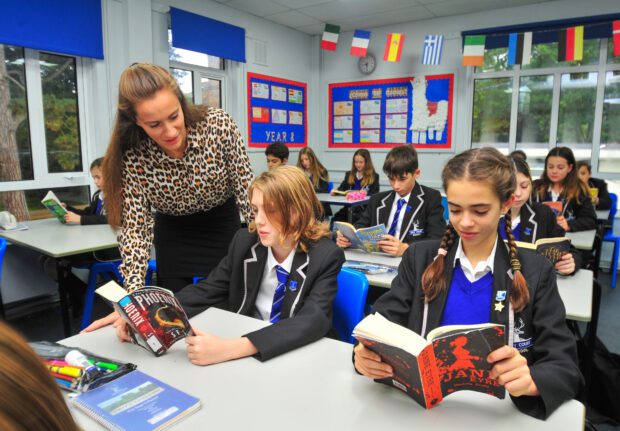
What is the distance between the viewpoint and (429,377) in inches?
33.2

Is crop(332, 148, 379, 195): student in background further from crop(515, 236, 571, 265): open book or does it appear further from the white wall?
crop(515, 236, 571, 265): open book

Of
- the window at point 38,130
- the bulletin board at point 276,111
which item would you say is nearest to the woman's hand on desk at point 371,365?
the window at point 38,130

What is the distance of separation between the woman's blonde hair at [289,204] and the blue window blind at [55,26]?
3.00 m

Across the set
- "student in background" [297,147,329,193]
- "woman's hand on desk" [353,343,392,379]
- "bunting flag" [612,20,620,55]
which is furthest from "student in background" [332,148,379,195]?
"woman's hand on desk" [353,343,392,379]

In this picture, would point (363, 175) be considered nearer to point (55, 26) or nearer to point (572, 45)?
point (572, 45)

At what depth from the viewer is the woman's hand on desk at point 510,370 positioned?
82cm

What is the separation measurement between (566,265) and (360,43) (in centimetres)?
462

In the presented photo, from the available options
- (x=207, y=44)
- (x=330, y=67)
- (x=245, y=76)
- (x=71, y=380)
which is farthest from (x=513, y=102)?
(x=71, y=380)

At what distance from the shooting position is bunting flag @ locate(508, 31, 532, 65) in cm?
484

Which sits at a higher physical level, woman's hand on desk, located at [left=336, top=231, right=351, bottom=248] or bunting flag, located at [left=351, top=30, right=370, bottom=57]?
bunting flag, located at [left=351, top=30, right=370, bottom=57]

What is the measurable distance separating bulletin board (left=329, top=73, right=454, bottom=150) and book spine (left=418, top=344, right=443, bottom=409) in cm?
517

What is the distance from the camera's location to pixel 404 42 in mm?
5816

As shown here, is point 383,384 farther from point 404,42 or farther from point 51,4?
point 404,42

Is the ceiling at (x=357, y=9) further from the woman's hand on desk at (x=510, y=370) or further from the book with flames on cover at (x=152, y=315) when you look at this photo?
the woman's hand on desk at (x=510, y=370)
